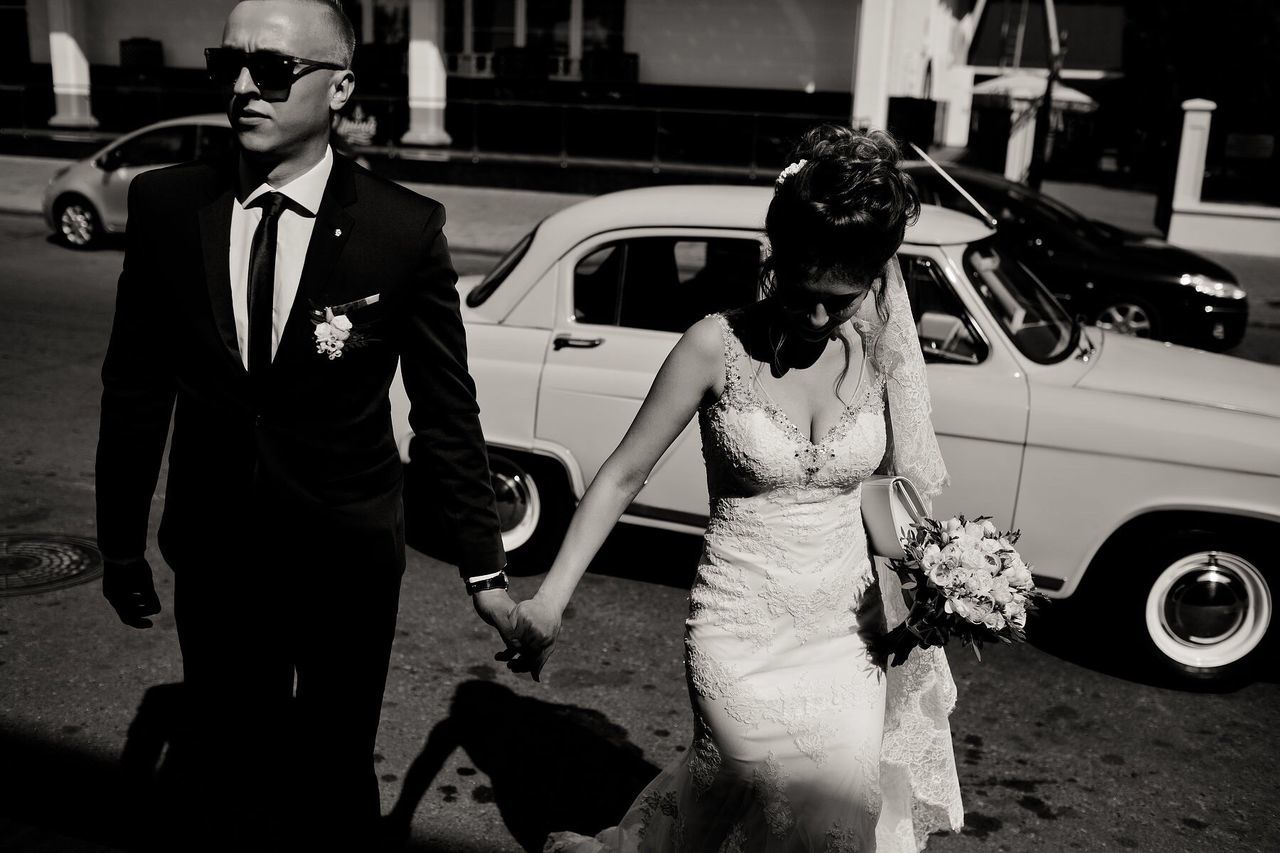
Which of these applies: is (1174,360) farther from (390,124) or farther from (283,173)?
(390,124)

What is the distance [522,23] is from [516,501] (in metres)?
23.5

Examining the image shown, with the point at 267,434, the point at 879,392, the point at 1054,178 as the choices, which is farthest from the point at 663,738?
the point at 1054,178

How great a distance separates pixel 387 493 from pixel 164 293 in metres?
0.66

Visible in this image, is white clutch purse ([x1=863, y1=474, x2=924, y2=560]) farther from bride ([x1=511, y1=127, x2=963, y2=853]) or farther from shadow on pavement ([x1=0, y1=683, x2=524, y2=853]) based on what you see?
shadow on pavement ([x1=0, y1=683, x2=524, y2=853])

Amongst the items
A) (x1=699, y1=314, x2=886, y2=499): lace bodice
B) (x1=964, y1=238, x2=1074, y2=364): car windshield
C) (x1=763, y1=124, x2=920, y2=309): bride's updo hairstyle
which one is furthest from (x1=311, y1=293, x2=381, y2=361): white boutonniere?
(x1=964, y1=238, x2=1074, y2=364): car windshield

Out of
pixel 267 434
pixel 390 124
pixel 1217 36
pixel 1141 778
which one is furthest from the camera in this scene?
pixel 1217 36

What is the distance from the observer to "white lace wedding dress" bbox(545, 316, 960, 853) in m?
2.81

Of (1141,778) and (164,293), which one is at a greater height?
(164,293)

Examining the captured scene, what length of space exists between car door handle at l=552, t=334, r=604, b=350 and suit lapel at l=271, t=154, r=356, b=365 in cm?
273

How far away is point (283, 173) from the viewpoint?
270cm

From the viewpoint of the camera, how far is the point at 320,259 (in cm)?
267

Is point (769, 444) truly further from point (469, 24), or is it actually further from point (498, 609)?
point (469, 24)

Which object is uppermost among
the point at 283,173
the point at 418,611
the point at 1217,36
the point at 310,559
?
the point at 1217,36

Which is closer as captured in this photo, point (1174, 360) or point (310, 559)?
point (310, 559)
